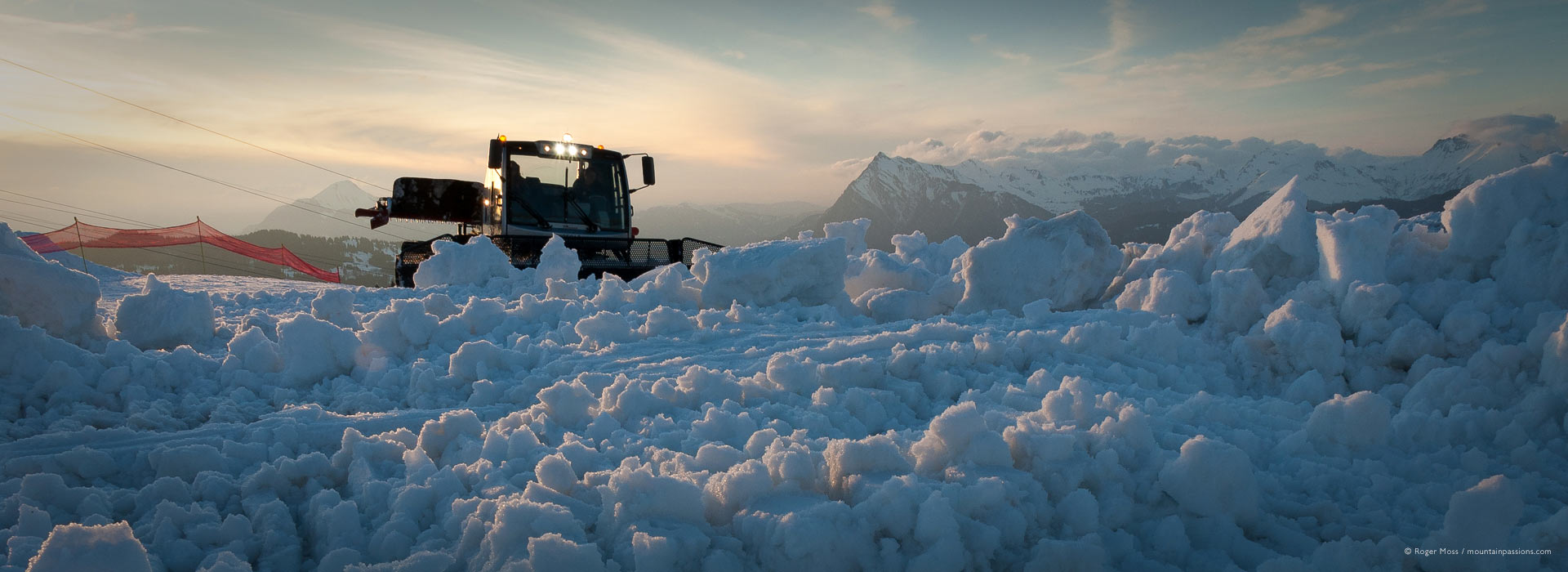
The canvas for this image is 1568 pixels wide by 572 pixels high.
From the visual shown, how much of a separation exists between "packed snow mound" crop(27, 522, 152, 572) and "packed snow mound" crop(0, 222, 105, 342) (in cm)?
335

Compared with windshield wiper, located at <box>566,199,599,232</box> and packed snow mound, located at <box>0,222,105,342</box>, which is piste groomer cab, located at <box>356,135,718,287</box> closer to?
windshield wiper, located at <box>566,199,599,232</box>

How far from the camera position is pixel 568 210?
37.0 feet

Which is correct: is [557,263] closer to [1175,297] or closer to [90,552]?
[1175,297]

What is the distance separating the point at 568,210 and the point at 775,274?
240 inches

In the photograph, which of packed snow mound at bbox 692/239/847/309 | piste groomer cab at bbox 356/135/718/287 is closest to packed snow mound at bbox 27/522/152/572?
packed snow mound at bbox 692/239/847/309

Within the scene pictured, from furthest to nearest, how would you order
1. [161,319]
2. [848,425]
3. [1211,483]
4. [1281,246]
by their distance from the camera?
[1281,246]
[161,319]
[848,425]
[1211,483]

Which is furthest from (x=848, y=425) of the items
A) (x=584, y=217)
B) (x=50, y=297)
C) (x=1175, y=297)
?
(x=584, y=217)

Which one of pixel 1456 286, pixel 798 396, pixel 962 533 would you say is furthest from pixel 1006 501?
pixel 1456 286

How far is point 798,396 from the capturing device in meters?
3.50

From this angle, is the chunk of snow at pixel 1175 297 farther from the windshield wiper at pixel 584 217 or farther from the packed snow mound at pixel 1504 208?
the windshield wiper at pixel 584 217

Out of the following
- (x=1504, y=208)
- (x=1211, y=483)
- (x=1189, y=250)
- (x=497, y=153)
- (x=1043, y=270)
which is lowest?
(x=1211, y=483)

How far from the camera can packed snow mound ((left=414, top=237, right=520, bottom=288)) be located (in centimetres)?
809

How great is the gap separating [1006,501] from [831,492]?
0.57 meters

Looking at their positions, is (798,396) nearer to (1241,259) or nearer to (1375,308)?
(1375,308)
